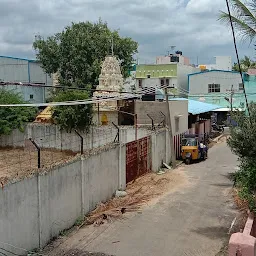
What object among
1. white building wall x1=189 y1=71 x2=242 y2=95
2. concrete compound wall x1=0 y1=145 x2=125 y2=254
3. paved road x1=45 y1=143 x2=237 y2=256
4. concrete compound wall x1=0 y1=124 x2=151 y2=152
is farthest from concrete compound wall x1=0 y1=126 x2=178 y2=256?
white building wall x1=189 y1=71 x2=242 y2=95

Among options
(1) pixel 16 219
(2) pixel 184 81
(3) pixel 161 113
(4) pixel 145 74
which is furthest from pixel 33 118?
(2) pixel 184 81

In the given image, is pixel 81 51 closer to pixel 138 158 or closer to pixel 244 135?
pixel 138 158

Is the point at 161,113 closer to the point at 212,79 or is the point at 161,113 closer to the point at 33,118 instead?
the point at 33,118

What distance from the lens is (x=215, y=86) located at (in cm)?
5097

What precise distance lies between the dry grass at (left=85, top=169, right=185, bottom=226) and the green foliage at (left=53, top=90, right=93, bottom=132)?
22.8ft

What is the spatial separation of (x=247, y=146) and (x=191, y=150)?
13576 mm

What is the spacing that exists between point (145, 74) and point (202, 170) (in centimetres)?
3202

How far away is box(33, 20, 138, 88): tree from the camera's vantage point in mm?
42562

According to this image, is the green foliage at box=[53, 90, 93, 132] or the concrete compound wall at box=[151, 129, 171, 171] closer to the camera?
the concrete compound wall at box=[151, 129, 171, 171]

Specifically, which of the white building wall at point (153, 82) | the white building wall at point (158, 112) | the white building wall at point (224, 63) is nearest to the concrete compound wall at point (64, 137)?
the white building wall at point (158, 112)

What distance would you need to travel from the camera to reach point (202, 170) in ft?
78.6

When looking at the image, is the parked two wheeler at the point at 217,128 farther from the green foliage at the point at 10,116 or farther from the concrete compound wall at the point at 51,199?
the concrete compound wall at the point at 51,199

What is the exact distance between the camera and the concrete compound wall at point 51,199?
34.0ft

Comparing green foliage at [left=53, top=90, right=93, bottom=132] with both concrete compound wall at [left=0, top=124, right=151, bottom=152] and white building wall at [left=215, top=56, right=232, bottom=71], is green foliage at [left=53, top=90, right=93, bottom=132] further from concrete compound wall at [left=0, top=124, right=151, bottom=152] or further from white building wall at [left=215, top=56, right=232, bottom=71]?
white building wall at [left=215, top=56, right=232, bottom=71]
